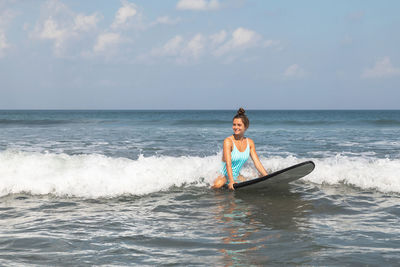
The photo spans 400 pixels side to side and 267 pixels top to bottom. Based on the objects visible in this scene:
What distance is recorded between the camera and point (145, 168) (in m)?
8.30

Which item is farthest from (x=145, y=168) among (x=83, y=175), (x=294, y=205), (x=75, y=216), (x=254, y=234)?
(x=254, y=234)

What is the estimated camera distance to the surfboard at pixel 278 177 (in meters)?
6.73

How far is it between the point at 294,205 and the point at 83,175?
4.08 meters

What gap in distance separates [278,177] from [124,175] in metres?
3.02

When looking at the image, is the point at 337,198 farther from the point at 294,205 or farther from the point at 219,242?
the point at 219,242

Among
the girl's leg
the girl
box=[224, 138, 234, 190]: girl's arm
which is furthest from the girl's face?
the girl's leg

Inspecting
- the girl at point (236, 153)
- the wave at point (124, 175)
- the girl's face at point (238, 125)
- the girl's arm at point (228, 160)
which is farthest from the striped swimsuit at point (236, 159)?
the wave at point (124, 175)

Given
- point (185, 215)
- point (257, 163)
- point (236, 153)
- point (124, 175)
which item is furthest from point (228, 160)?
point (124, 175)

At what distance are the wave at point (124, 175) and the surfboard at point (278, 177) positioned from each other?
4.49ft

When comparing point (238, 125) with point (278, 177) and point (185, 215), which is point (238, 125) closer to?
point (278, 177)

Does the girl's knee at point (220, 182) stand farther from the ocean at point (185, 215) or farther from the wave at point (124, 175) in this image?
the wave at point (124, 175)

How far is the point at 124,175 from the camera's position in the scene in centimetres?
786

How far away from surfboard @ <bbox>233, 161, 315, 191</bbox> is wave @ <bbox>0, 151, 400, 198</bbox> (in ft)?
4.49

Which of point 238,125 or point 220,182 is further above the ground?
point 238,125
